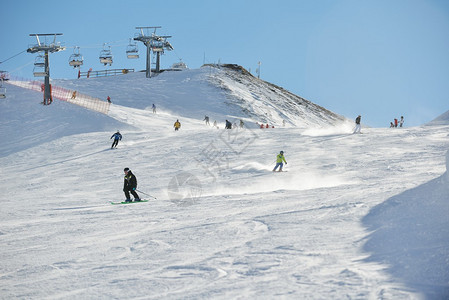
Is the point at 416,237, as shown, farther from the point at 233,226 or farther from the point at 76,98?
the point at 76,98

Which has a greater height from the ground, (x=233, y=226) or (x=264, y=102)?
(x=264, y=102)

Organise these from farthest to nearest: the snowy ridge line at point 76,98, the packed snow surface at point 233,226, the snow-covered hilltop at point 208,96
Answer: the snow-covered hilltop at point 208,96, the snowy ridge line at point 76,98, the packed snow surface at point 233,226

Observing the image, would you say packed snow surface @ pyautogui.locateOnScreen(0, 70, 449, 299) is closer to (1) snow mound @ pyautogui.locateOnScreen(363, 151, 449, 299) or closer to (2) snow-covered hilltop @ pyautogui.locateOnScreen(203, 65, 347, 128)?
(1) snow mound @ pyautogui.locateOnScreen(363, 151, 449, 299)

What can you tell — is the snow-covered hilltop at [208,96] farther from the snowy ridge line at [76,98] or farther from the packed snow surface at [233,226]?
the packed snow surface at [233,226]

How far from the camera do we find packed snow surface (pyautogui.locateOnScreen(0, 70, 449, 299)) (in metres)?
5.27

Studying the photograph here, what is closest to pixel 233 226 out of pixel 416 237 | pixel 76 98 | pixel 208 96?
pixel 416 237

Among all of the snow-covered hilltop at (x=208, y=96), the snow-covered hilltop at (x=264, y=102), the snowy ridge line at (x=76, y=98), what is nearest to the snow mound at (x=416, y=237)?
the snowy ridge line at (x=76, y=98)

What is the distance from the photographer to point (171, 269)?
5.92m

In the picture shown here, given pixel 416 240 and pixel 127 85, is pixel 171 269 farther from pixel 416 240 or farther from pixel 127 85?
pixel 127 85

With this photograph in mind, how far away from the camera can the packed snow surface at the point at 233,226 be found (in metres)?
5.27

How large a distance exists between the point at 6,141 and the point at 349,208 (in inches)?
1247

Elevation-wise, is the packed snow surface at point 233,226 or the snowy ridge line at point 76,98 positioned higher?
the snowy ridge line at point 76,98

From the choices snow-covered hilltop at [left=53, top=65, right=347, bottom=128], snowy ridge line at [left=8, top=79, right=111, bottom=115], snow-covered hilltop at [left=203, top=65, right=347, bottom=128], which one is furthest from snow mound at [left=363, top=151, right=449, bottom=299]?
snow-covered hilltop at [left=203, top=65, right=347, bottom=128]

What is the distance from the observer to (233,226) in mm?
8195
